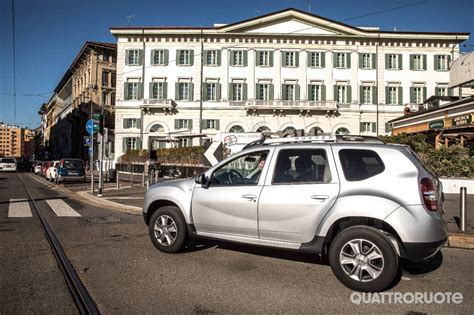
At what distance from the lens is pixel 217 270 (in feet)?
17.8

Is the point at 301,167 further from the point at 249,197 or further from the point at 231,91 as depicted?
the point at 231,91

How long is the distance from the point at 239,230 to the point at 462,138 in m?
17.3

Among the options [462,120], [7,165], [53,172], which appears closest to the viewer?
[462,120]

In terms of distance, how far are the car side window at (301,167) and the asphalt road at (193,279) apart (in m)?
1.25

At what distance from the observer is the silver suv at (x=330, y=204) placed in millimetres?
4668

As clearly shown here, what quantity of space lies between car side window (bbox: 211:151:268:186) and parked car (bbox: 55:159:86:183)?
64.9ft

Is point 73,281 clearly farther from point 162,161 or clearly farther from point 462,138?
point 162,161

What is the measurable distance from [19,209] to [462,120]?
1924 cm

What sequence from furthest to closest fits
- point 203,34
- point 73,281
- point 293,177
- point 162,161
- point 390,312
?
1. point 203,34
2. point 162,161
3. point 293,177
4. point 73,281
5. point 390,312

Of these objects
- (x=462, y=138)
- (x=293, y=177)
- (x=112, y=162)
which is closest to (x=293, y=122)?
(x=112, y=162)

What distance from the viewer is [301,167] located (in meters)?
5.43

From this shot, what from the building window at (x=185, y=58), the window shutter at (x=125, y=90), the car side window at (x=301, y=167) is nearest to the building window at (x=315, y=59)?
the building window at (x=185, y=58)

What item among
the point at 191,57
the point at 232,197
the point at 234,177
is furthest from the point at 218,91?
the point at 232,197

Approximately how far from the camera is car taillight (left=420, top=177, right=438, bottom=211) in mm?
4723
